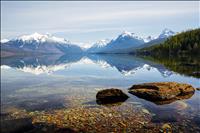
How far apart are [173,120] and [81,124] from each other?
371 inches

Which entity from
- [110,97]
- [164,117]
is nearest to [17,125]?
[164,117]

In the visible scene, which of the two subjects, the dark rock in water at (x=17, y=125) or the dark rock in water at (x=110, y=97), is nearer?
the dark rock in water at (x=17, y=125)

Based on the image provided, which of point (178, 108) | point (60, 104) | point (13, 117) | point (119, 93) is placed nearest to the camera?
point (13, 117)

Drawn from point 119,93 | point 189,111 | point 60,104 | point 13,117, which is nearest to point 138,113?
point 189,111

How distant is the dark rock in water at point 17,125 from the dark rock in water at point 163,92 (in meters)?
17.6

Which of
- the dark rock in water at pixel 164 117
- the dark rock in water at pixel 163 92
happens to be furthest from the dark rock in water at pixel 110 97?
the dark rock in water at pixel 164 117

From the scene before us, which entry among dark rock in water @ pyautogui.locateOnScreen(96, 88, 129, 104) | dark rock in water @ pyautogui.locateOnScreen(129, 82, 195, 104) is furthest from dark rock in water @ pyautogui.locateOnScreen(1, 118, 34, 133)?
dark rock in water @ pyautogui.locateOnScreen(129, 82, 195, 104)

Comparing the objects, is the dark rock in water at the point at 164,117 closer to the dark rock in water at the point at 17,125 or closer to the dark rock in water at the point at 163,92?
the dark rock in water at the point at 163,92

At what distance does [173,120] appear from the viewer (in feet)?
87.8

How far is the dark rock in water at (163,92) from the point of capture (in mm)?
36875

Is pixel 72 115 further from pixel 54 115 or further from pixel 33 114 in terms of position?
pixel 33 114

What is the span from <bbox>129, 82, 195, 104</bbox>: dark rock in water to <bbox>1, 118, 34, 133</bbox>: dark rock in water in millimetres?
17618

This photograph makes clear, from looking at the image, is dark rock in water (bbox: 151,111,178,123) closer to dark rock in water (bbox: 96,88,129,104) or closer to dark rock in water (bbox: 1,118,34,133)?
dark rock in water (bbox: 96,88,129,104)

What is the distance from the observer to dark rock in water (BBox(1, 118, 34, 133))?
24.4 meters
